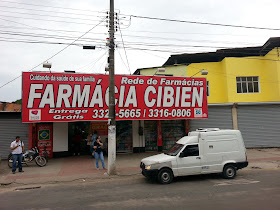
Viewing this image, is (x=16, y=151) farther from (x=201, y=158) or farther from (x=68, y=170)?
(x=201, y=158)

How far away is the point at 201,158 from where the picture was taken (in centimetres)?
842

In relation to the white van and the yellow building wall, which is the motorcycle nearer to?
the white van

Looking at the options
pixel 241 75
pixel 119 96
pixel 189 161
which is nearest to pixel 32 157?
pixel 119 96

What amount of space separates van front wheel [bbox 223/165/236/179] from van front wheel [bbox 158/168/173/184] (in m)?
2.34

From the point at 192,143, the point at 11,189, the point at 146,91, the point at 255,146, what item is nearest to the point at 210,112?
the point at 255,146

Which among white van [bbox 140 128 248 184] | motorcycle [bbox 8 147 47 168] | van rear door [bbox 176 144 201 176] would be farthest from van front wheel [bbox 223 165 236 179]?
motorcycle [bbox 8 147 47 168]

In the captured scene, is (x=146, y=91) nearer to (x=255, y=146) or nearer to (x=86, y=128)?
(x=86, y=128)

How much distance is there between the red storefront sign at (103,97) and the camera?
1220cm

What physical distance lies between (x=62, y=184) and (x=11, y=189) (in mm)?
1889

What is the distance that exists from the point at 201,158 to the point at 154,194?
2729mm

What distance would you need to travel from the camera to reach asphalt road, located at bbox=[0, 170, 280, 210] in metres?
5.75

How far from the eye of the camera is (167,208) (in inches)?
215

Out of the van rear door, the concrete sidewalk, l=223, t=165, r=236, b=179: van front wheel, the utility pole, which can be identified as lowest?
the concrete sidewalk

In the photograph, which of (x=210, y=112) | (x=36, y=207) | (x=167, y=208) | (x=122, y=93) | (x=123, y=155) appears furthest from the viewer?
(x=210, y=112)
